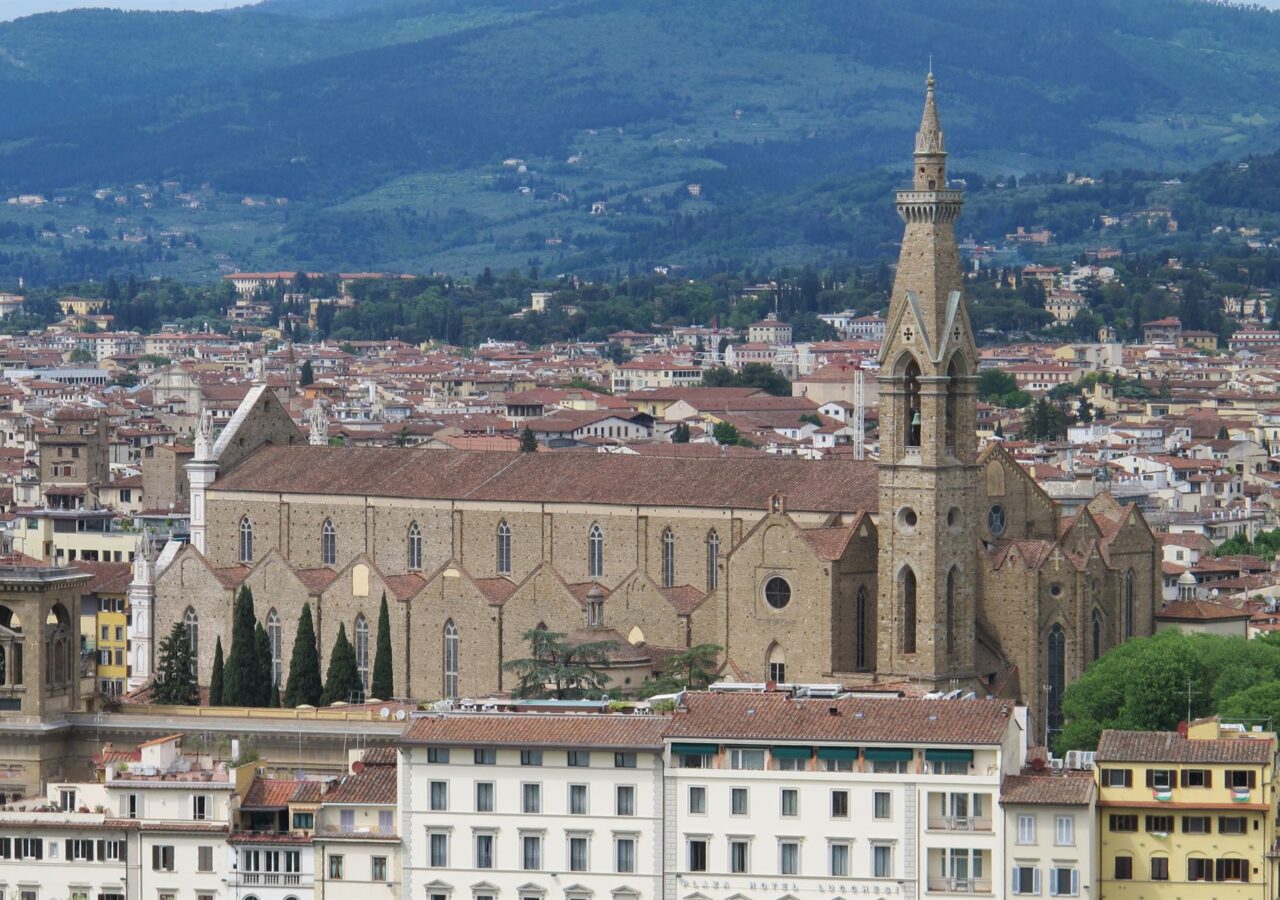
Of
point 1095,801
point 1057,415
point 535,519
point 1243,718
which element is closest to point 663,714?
point 1095,801

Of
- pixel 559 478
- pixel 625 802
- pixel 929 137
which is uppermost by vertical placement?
pixel 929 137

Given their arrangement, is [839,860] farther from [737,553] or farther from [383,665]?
[383,665]

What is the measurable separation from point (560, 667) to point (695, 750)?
1996 cm

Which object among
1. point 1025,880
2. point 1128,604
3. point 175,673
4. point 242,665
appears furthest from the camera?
point 242,665

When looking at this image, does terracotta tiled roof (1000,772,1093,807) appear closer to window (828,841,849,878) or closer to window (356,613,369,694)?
window (828,841,849,878)

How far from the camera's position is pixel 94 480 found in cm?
12131

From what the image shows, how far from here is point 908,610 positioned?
3054 inches

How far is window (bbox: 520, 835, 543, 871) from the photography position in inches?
2265

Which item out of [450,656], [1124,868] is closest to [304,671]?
[450,656]

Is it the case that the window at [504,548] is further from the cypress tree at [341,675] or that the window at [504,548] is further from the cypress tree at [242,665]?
the cypress tree at [242,665]

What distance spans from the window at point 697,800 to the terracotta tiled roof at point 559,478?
73.0 ft

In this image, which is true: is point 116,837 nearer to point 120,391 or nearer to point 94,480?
point 94,480

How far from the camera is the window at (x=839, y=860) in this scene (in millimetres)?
56594

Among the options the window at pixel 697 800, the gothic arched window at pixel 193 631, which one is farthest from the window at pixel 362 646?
the window at pixel 697 800
